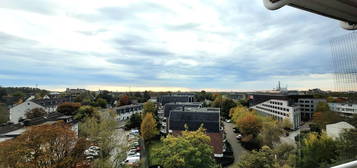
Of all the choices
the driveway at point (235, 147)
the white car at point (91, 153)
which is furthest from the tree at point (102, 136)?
the driveway at point (235, 147)

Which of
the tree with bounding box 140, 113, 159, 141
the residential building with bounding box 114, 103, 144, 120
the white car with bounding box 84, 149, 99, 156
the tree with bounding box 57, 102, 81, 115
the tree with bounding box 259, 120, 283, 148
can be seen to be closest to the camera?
the white car with bounding box 84, 149, 99, 156

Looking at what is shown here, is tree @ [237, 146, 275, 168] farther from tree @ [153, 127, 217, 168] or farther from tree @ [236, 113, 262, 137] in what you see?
tree @ [236, 113, 262, 137]

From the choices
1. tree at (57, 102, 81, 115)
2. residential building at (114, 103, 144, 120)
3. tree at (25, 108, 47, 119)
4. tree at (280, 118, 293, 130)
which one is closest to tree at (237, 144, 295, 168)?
tree at (280, 118, 293, 130)

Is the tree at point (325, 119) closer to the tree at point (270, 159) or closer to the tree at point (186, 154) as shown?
the tree at point (270, 159)

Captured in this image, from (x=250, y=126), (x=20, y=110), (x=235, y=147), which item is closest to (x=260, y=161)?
(x=235, y=147)

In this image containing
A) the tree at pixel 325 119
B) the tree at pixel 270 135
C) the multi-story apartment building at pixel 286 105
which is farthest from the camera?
the multi-story apartment building at pixel 286 105

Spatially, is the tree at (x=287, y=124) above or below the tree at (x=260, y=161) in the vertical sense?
below

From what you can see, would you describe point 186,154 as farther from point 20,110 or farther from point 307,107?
point 307,107
